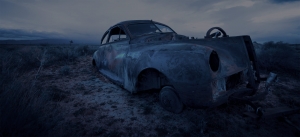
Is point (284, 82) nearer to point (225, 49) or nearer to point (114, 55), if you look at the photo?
point (225, 49)

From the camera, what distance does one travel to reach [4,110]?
53.2 inches

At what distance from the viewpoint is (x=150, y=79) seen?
8.20ft

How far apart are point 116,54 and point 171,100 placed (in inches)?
76.6

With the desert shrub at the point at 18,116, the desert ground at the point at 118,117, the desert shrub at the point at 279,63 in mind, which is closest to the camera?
the desert shrub at the point at 18,116

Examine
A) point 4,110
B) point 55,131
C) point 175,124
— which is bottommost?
point 175,124


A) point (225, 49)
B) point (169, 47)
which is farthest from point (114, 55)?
point (225, 49)

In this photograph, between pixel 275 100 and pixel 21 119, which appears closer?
pixel 21 119

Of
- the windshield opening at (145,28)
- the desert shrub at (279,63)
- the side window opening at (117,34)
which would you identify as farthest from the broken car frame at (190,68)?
the desert shrub at (279,63)

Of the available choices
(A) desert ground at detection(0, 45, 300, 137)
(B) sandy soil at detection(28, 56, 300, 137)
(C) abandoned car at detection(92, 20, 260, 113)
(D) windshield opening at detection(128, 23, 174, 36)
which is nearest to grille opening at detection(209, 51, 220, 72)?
(C) abandoned car at detection(92, 20, 260, 113)

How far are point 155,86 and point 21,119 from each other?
177 centimetres

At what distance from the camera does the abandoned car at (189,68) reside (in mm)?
1762

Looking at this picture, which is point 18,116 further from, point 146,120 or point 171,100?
point 171,100

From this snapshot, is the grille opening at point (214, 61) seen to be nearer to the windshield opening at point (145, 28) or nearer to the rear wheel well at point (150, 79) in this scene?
the rear wheel well at point (150, 79)

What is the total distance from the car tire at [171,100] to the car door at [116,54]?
48.0 inches
